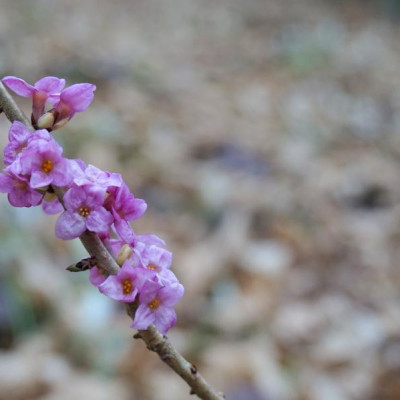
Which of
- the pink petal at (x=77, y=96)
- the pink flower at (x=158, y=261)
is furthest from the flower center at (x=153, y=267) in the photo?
the pink petal at (x=77, y=96)

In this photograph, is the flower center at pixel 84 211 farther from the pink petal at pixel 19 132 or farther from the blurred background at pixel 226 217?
the blurred background at pixel 226 217

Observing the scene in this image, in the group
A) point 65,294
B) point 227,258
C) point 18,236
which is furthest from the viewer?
point 227,258

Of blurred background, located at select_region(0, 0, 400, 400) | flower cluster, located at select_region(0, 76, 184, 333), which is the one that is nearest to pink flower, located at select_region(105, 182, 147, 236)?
flower cluster, located at select_region(0, 76, 184, 333)

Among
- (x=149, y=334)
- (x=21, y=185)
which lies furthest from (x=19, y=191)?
(x=149, y=334)

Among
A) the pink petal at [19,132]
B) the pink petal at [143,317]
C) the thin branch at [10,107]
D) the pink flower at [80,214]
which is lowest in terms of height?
the pink petal at [143,317]

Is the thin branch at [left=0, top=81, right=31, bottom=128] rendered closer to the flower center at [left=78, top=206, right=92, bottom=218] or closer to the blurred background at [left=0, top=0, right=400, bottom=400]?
the flower center at [left=78, top=206, right=92, bottom=218]

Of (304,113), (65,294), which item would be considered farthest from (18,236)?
(304,113)

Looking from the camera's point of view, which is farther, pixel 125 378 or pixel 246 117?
pixel 246 117

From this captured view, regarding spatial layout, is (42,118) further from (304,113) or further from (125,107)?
(304,113)
